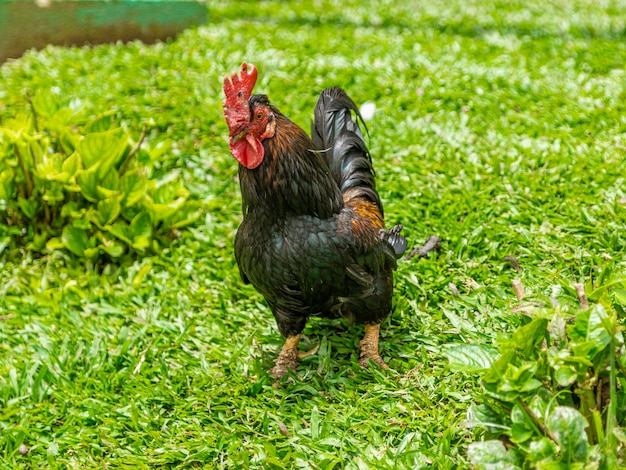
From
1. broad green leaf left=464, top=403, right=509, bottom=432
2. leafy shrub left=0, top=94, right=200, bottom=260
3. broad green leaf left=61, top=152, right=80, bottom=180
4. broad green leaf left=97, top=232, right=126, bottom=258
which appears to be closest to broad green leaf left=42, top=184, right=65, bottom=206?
leafy shrub left=0, top=94, right=200, bottom=260

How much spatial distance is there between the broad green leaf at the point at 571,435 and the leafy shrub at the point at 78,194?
298 centimetres

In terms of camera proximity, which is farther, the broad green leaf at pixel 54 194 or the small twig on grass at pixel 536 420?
the broad green leaf at pixel 54 194

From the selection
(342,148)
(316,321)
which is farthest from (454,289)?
(342,148)

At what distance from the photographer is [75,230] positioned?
14.1ft

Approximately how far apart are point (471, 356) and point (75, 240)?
289cm

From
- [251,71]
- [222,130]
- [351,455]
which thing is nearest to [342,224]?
[251,71]

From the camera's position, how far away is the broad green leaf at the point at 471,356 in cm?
231

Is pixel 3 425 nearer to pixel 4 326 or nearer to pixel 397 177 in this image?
pixel 4 326

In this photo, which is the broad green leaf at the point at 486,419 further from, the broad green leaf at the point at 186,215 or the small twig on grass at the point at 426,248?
the broad green leaf at the point at 186,215

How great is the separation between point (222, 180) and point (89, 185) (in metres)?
1.03

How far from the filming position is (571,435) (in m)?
2.01

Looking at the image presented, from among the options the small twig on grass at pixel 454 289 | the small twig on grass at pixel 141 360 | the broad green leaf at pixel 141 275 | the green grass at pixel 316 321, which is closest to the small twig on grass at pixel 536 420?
the green grass at pixel 316 321

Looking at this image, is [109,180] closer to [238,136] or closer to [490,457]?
[238,136]

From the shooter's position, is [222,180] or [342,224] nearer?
[342,224]
